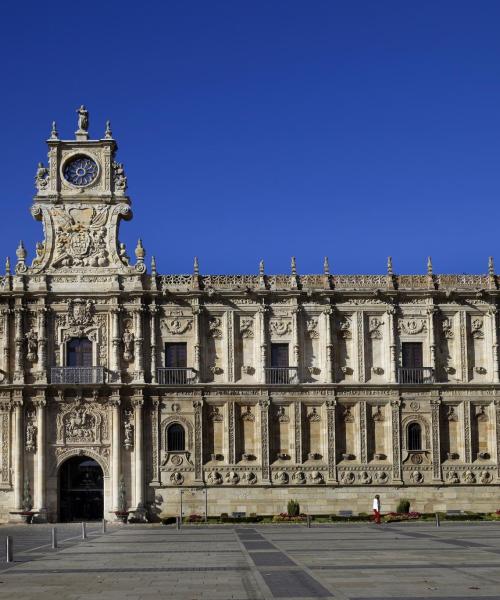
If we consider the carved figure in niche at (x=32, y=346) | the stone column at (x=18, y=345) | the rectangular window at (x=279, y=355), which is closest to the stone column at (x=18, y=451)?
the stone column at (x=18, y=345)

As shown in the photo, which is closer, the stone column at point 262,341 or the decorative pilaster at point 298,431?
the decorative pilaster at point 298,431

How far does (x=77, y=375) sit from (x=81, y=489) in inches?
265

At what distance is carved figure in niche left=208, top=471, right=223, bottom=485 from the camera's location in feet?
218

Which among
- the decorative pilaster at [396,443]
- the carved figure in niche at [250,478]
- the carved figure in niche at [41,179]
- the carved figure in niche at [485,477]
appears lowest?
the carved figure in niche at [485,477]

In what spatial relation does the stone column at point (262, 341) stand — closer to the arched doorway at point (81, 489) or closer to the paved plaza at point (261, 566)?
the arched doorway at point (81, 489)

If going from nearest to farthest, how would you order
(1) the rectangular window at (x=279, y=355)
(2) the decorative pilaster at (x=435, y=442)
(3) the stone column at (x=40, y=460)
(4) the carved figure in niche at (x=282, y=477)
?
(3) the stone column at (x=40, y=460) < (4) the carved figure in niche at (x=282, y=477) < (2) the decorative pilaster at (x=435, y=442) < (1) the rectangular window at (x=279, y=355)

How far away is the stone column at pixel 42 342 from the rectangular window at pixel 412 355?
70.3 ft

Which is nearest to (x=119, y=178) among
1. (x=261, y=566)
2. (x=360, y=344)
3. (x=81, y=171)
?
(x=81, y=171)

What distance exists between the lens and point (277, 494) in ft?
218

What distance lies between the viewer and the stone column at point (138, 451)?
6550cm

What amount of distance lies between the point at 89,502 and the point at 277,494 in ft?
36.2

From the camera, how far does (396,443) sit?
67.4 m

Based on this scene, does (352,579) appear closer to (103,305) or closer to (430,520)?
(430,520)

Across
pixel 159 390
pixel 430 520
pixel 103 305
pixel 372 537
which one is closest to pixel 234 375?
pixel 159 390
